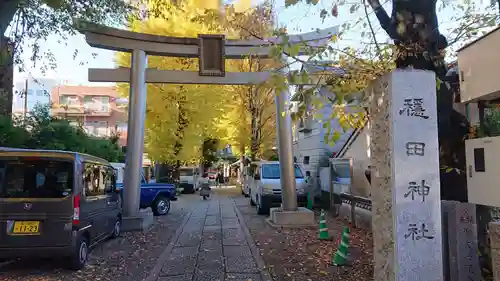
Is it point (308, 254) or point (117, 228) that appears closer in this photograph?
point (308, 254)

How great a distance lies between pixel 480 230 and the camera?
519 cm

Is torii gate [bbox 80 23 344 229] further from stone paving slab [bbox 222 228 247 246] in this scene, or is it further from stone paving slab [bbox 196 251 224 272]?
stone paving slab [bbox 196 251 224 272]

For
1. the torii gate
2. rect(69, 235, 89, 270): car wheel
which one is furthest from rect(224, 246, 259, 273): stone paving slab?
the torii gate

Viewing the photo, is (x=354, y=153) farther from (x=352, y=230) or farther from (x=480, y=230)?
(x=480, y=230)

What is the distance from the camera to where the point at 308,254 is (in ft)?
26.8

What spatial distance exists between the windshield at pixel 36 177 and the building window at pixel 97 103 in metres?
47.6

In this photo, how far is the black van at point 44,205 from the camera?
671 centimetres

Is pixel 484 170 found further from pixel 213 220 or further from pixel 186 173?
pixel 186 173

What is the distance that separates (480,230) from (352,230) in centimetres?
612

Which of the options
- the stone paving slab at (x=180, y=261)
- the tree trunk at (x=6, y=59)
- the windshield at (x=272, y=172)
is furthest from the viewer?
the windshield at (x=272, y=172)

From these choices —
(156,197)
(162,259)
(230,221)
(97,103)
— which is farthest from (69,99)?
(162,259)

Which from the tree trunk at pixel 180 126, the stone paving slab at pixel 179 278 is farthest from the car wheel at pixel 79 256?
the tree trunk at pixel 180 126

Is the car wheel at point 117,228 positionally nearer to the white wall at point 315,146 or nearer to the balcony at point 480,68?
the balcony at point 480,68

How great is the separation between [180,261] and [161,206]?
8076 mm
